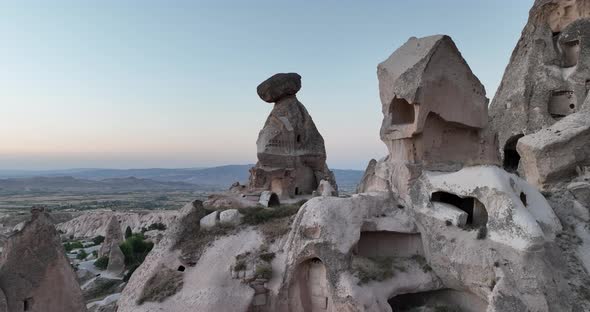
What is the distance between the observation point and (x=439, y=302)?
10.4 metres

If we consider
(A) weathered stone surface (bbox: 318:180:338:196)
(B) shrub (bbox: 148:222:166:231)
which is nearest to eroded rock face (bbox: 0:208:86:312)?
(A) weathered stone surface (bbox: 318:180:338:196)

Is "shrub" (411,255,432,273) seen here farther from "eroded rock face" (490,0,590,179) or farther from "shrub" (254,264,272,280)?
"eroded rock face" (490,0,590,179)

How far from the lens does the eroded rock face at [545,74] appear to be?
848 inches

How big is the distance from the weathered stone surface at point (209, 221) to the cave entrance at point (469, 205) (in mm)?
A: 6108

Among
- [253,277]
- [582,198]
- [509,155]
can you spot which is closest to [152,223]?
[509,155]

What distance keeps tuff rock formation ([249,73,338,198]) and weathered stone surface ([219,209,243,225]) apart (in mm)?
9073

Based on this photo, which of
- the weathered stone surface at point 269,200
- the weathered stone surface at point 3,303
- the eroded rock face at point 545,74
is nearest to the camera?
the weathered stone surface at point 3,303

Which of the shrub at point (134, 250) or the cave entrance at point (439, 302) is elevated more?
the cave entrance at point (439, 302)

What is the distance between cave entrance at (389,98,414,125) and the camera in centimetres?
1366

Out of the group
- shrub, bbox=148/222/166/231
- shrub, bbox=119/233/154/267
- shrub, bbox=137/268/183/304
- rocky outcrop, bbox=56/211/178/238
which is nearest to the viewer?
shrub, bbox=137/268/183/304

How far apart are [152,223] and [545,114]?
1477 inches

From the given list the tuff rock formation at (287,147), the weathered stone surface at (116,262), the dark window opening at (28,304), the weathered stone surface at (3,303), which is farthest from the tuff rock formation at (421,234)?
the weathered stone surface at (116,262)

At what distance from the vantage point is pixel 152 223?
46.2 meters

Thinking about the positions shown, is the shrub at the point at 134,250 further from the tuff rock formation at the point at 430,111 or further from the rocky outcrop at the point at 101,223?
the tuff rock formation at the point at 430,111
